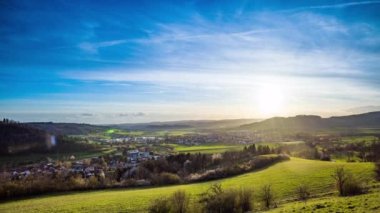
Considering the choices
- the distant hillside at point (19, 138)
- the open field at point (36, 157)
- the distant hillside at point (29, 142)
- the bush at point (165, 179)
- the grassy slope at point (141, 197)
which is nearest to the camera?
the grassy slope at point (141, 197)

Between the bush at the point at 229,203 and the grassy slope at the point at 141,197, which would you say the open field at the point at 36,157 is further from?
the bush at the point at 229,203

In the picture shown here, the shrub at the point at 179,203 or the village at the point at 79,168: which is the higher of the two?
the shrub at the point at 179,203

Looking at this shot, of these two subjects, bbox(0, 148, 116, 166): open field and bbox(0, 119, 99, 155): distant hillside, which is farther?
bbox(0, 119, 99, 155): distant hillside

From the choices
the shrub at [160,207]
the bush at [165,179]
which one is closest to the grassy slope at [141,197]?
the shrub at [160,207]

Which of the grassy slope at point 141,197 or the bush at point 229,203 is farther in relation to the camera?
the grassy slope at point 141,197

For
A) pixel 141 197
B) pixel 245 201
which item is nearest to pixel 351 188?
pixel 245 201

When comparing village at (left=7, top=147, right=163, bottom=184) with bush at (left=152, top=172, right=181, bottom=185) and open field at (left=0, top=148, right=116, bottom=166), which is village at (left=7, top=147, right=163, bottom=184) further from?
bush at (left=152, top=172, right=181, bottom=185)

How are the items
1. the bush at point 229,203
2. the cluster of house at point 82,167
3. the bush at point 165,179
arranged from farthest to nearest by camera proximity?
the cluster of house at point 82,167, the bush at point 165,179, the bush at point 229,203

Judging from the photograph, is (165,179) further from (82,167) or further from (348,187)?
(82,167)

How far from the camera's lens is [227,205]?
30.3 metres

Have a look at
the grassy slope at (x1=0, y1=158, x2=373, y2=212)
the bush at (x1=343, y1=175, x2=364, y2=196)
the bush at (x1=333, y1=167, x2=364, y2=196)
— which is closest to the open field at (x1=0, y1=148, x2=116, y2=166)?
the grassy slope at (x1=0, y1=158, x2=373, y2=212)

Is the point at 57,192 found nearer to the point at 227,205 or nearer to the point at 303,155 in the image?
the point at 227,205

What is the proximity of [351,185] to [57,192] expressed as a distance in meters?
41.7

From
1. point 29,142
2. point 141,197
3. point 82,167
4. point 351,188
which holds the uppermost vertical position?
point 29,142
